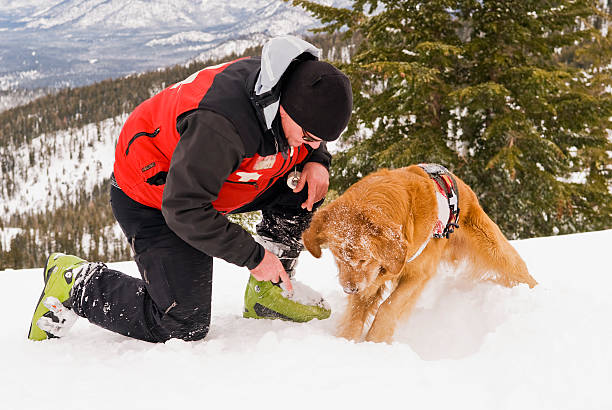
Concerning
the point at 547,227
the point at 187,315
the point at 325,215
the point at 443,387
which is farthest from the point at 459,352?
the point at 547,227

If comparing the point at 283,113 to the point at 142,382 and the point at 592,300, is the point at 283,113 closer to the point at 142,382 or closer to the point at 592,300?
the point at 142,382

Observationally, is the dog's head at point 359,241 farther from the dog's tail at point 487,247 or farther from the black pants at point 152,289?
the dog's tail at point 487,247

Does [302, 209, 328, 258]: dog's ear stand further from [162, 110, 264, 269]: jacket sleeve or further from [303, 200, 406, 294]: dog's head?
[162, 110, 264, 269]: jacket sleeve

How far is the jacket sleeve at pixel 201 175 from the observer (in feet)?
6.64

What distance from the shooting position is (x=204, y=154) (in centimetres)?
203

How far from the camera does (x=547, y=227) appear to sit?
10516 mm

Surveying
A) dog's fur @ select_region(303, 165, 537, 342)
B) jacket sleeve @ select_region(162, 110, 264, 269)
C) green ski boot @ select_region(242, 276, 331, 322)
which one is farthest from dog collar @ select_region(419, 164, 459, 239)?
jacket sleeve @ select_region(162, 110, 264, 269)

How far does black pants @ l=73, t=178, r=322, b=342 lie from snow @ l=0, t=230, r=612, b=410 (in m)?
0.16

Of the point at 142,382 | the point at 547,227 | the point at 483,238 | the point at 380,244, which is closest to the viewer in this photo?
the point at 142,382

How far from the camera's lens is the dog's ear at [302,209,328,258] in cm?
257

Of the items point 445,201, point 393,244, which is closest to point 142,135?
point 393,244

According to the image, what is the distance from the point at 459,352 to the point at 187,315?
1.86 metres

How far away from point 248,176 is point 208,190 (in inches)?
18.5

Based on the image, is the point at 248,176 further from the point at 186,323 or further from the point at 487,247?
the point at 487,247
